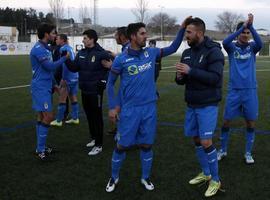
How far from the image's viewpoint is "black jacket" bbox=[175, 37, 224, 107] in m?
4.84

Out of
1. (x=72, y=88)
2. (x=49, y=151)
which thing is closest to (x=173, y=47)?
(x=49, y=151)

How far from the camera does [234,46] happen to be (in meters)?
→ 6.22

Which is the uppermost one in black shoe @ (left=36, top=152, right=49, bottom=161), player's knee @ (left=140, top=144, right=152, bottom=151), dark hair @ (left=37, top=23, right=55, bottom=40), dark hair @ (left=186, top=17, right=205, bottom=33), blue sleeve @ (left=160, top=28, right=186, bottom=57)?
dark hair @ (left=186, top=17, right=205, bottom=33)

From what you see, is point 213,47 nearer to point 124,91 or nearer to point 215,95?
point 215,95

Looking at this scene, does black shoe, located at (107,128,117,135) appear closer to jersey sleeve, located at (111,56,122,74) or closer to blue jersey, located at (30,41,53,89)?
blue jersey, located at (30,41,53,89)

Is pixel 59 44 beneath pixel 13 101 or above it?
above

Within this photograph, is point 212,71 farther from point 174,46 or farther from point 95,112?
point 95,112

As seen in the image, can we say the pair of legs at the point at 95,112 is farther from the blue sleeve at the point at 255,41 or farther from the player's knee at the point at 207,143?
the blue sleeve at the point at 255,41

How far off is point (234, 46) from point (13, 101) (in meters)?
8.48

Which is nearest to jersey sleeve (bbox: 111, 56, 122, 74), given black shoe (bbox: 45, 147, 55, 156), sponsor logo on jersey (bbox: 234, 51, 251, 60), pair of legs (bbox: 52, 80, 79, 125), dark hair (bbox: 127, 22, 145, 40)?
dark hair (bbox: 127, 22, 145, 40)

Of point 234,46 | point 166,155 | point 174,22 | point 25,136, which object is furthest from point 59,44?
point 174,22

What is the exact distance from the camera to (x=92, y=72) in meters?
7.11

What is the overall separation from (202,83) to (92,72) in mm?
2641

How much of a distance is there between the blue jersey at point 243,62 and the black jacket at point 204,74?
4.18 ft
